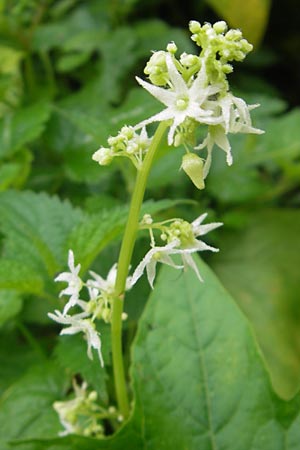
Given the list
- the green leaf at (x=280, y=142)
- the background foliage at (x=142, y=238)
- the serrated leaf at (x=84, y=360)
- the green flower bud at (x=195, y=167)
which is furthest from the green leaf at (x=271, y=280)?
the green flower bud at (x=195, y=167)

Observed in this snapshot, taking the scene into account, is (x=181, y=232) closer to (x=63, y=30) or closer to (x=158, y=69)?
(x=158, y=69)

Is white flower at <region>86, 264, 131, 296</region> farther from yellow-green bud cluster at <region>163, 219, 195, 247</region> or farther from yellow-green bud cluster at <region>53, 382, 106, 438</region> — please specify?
yellow-green bud cluster at <region>53, 382, 106, 438</region>

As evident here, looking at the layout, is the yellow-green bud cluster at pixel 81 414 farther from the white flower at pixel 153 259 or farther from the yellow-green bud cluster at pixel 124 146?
the yellow-green bud cluster at pixel 124 146

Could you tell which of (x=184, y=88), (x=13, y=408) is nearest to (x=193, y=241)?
(x=184, y=88)

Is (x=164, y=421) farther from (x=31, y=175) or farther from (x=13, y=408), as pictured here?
(x=31, y=175)

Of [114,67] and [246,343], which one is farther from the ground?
[114,67]
